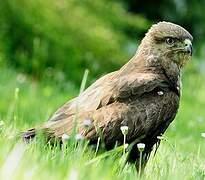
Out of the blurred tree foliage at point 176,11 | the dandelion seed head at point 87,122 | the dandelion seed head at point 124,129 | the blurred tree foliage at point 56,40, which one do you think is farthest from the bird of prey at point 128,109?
the blurred tree foliage at point 176,11

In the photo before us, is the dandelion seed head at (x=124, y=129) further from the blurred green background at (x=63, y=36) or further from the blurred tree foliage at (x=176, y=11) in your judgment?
the blurred tree foliage at (x=176, y=11)

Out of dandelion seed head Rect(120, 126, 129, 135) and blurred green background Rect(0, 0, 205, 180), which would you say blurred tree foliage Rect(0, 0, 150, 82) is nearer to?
blurred green background Rect(0, 0, 205, 180)

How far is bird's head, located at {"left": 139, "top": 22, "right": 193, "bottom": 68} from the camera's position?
292 inches

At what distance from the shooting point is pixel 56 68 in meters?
15.2

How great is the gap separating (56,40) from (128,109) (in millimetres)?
8988

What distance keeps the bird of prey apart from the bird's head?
0.87 feet

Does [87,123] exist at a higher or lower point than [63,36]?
lower

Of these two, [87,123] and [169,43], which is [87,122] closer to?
[87,123]

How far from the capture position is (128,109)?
659cm

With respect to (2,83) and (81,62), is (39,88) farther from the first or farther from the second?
(81,62)

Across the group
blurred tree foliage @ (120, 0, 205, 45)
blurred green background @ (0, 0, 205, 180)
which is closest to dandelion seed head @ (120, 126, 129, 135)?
blurred green background @ (0, 0, 205, 180)

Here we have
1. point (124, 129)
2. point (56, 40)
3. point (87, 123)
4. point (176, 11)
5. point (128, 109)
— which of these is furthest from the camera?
point (176, 11)

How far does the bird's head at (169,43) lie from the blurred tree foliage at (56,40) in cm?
717

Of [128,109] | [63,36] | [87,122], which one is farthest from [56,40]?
[87,122]
